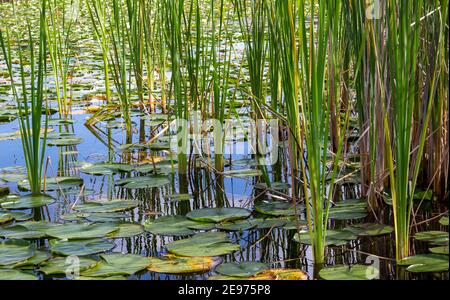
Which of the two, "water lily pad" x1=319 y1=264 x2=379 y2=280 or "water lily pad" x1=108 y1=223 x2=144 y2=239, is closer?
"water lily pad" x1=319 y1=264 x2=379 y2=280

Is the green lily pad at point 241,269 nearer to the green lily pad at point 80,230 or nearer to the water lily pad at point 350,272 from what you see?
the water lily pad at point 350,272

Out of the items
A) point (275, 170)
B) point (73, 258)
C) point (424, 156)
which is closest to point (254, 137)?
point (275, 170)

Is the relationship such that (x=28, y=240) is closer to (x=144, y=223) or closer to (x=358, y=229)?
(x=144, y=223)

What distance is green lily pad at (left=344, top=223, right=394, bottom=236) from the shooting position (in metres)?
2.30

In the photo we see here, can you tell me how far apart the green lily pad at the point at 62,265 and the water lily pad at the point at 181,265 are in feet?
0.60

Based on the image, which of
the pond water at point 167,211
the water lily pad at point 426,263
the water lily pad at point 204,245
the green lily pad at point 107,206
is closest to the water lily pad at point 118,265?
the pond water at point 167,211

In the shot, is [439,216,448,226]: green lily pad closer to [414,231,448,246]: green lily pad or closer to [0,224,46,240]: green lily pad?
[414,231,448,246]: green lily pad

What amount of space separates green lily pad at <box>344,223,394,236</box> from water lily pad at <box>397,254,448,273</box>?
257mm

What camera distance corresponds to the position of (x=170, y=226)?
8.05ft

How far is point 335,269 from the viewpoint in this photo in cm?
Answer: 203

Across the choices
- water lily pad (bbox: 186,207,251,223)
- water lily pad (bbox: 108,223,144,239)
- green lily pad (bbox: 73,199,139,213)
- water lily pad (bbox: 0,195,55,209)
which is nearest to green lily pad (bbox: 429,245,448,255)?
water lily pad (bbox: 186,207,251,223)

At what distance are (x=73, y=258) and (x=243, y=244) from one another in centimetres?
53

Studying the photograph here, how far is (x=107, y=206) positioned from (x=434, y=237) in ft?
3.86
